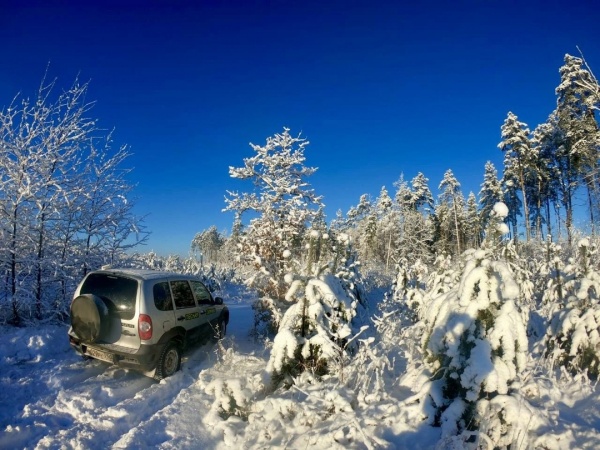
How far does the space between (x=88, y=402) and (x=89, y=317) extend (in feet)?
4.65

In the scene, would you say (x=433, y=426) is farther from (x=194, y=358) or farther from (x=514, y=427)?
(x=194, y=358)

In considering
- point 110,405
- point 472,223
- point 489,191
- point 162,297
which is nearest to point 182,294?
point 162,297

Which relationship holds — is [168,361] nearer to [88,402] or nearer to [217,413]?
[88,402]

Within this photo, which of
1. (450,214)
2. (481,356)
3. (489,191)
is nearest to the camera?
(481,356)

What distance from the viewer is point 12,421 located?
4637mm

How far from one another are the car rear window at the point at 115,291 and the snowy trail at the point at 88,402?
123cm

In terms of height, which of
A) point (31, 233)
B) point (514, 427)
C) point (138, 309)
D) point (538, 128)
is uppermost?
point (538, 128)

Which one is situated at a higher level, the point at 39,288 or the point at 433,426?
the point at 39,288

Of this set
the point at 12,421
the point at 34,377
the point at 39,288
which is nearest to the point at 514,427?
the point at 12,421

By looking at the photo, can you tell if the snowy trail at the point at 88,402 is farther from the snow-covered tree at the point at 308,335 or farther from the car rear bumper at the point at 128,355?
the snow-covered tree at the point at 308,335

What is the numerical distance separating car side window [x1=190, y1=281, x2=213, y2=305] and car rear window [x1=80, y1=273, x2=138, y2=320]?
1794 millimetres

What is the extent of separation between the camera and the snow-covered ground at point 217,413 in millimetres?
3777

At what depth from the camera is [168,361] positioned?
6496mm

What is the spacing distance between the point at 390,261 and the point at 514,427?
1530 inches
